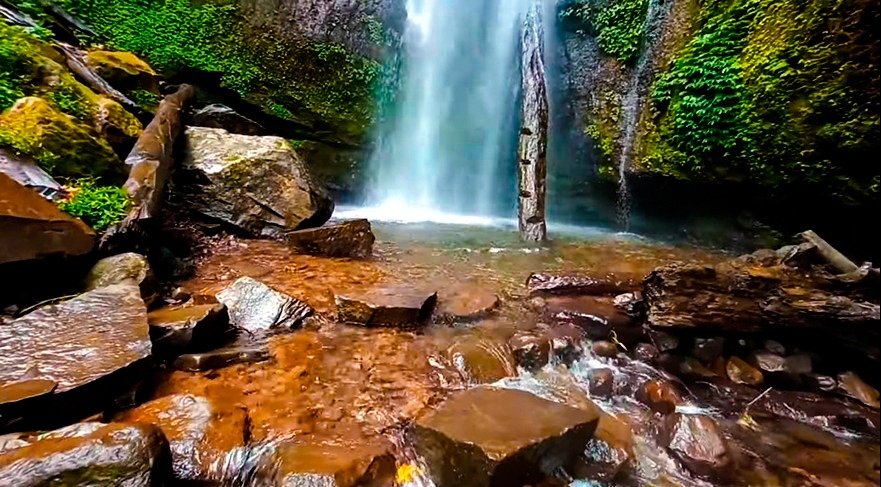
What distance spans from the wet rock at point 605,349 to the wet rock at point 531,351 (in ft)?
1.07

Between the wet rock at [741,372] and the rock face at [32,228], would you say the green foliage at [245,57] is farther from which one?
the wet rock at [741,372]

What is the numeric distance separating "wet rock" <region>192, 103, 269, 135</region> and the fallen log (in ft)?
2.71

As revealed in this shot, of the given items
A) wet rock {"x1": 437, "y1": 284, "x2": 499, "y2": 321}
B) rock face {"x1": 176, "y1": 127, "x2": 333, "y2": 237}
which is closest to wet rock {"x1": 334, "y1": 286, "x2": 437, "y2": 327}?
wet rock {"x1": 437, "y1": 284, "x2": 499, "y2": 321}

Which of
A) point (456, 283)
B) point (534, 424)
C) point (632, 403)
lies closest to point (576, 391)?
point (632, 403)

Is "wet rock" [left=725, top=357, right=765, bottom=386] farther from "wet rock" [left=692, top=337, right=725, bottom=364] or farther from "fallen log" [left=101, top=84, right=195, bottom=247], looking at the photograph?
"fallen log" [left=101, top=84, right=195, bottom=247]

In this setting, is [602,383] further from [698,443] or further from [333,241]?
[333,241]

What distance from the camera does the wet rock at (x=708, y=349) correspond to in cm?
279

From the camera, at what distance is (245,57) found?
9.07 metres

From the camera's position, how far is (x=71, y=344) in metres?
2.36

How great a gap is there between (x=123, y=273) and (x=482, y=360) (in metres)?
2.56

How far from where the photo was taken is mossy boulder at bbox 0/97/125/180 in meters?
3.63

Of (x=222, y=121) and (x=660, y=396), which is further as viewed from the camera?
(x=222, y=121)

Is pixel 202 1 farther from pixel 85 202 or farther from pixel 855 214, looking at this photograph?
pixel 855 214

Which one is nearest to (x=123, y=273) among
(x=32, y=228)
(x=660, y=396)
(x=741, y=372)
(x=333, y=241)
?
(x=32, y=228)
